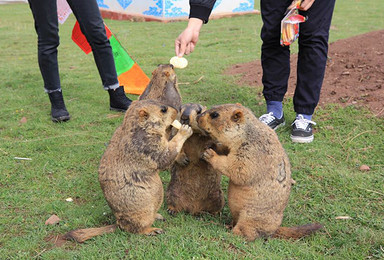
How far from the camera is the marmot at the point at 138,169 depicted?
326 centimetres

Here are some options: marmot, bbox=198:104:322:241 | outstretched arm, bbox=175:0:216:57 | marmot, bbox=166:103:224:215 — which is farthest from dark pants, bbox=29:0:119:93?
marmot, bbox=198:104:322:241

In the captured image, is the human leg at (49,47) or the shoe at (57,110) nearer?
the human leg at (49,47)

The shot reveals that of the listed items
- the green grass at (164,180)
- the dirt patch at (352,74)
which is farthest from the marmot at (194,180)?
the dirt patch at (352,74)

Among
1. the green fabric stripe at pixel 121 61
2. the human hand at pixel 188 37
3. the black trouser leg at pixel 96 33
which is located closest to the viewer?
the human hand at pixel 188 37

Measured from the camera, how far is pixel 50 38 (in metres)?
5.90

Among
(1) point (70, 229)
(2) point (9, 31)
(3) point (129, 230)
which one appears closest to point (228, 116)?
(3) point (129, 230)

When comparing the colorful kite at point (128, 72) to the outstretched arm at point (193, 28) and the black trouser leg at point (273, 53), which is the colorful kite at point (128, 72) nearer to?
the black trouser leg at point (273, 53)

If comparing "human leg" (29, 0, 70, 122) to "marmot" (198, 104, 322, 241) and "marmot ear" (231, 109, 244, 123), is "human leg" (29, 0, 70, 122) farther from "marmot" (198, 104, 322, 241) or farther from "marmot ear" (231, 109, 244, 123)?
"marmot ear" (231, 109, 244, 123)

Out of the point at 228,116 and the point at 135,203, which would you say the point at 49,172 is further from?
the point at 228,116

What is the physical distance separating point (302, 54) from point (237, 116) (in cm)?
234

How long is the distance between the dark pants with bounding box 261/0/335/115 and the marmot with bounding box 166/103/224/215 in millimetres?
2183

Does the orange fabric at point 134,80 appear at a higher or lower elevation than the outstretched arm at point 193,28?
lower

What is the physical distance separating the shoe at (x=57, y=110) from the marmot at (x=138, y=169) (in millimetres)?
3218

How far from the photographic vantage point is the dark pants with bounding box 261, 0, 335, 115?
4906mm
